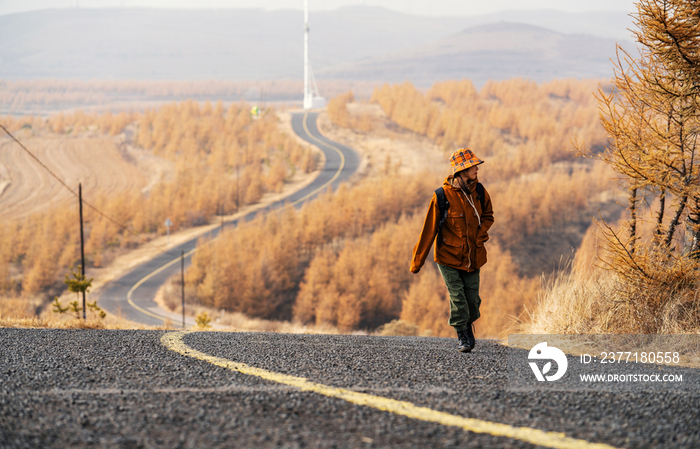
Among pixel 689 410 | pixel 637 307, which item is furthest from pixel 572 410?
pixel 637 307

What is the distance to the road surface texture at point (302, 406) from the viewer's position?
7.94 feet

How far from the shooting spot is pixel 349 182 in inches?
2630

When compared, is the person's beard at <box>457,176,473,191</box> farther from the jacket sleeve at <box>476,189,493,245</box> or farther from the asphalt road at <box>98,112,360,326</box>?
the asphalt road at <box>98,112,360,326</box>

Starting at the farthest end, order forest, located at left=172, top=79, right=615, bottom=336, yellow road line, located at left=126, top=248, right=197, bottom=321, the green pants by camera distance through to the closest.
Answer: forest, located at left=172, top=79, right=615, bottom=336 → yellow road line, located at left=126, top=248, right=197, bottom=321 → the green pants

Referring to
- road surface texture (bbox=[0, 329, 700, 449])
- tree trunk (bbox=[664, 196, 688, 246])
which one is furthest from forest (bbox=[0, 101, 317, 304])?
tree trunk (bbox=[664, 196, 688, 246])

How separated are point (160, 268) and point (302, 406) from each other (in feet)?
151

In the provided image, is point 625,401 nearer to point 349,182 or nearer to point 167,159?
point 349,182

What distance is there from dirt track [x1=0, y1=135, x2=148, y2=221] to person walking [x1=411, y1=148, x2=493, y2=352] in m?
78.9

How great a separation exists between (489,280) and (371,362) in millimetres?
41904

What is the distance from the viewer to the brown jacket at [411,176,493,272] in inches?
177

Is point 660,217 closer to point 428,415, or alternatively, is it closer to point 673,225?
point 673,225

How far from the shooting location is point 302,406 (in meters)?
2.85

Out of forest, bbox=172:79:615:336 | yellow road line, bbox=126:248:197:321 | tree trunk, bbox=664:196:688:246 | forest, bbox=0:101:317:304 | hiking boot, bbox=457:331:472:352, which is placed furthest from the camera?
forest, bbox=0:101:317:304

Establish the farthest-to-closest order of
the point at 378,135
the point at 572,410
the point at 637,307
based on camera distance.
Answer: the point at 378,135 → the point at 637,307 → the point at 572,410
